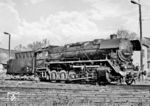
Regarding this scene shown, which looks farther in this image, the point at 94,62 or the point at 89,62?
the point at 89,62

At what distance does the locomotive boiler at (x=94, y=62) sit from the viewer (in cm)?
2044

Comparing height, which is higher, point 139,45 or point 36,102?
point 139,45

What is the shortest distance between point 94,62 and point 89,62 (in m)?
0.46

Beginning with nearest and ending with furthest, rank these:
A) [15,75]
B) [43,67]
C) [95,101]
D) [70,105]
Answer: [70,105]
[95,101]
[43,67]
[15,75]

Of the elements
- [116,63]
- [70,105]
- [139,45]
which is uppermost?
[139,45]

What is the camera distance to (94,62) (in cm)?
2147

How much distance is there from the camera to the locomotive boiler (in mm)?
20438

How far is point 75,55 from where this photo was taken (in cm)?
2308

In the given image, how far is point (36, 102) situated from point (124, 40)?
14.1 metres

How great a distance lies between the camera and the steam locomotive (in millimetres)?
20531

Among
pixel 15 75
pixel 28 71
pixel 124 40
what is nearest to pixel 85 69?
pixel 124 40

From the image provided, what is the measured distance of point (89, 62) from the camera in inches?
856

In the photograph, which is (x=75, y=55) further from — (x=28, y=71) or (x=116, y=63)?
(x=28, y=71)

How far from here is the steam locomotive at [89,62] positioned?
808 inches
